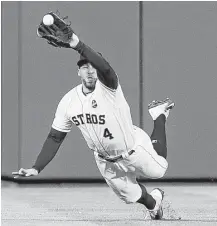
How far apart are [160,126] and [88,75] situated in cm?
136

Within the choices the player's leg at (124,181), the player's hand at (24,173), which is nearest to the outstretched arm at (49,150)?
the player's hand at (24,173)

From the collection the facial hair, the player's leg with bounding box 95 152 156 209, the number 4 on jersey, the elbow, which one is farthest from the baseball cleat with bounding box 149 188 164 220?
the facial hair

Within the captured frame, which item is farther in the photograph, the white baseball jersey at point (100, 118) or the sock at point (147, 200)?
the sock at point (147, 200)

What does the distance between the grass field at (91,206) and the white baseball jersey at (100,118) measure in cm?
80

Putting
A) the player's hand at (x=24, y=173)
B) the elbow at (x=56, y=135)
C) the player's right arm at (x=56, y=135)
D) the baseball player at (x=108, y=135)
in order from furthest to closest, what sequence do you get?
1. the elbow at (x=56, y=135)
2. the player's right arm at (x=56, y=135)
3. the baseball player at (x=108, y=135)
4. the player's hand at (x=24, y=173)

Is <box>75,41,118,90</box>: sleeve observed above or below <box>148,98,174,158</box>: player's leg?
above

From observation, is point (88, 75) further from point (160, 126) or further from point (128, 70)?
point (128, 70)

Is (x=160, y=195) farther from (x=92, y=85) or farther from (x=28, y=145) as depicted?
(x=28, y=145)

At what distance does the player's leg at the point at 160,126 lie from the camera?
755cm

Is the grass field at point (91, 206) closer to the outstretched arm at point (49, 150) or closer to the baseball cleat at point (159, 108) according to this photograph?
the outstretched arm at point (49, 150)

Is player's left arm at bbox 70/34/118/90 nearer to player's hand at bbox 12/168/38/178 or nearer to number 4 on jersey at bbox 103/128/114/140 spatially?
number 4 on jersey at bbox 103/128/114/140

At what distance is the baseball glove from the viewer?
595 centimetres

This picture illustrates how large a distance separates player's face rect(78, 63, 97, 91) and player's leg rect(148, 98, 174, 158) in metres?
1.07

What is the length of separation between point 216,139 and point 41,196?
2.93 metres
